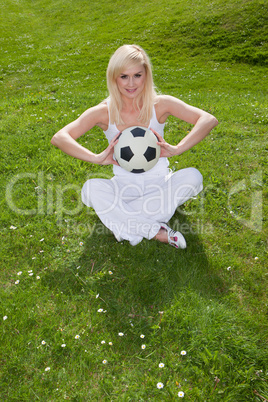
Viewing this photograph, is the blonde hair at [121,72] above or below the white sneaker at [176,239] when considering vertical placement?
above

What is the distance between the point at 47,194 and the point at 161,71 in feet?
45.8

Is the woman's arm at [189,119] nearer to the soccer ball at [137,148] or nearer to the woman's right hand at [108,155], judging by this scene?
the soccer ball at [137,148]

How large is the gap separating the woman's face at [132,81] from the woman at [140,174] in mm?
13

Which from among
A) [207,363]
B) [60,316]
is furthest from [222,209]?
[60,316]

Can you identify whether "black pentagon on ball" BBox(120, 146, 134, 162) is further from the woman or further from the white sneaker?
the white sneaker

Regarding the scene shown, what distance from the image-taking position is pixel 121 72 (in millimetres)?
4016

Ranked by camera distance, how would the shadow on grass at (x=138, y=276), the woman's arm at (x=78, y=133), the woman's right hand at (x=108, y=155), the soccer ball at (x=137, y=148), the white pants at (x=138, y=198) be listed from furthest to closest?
1. the white pants at (x=138, y=198)
2. the woman's arm at (x=78, y=133)
3. the woman's right hand at (x=108, y=155)
4. the soccer ball at (x=137, y=148)
5. the shadow on grass at (x=138, y=276)

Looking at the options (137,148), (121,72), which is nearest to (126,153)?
(137,148)

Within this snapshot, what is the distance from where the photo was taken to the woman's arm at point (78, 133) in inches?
174

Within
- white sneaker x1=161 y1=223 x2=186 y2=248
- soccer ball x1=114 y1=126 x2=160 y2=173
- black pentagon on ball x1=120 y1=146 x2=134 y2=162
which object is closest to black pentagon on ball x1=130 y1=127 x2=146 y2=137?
soccer ball x1=114 y1=126 x2=160 y2=173

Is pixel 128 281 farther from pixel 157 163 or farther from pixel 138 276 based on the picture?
pixel 157 163

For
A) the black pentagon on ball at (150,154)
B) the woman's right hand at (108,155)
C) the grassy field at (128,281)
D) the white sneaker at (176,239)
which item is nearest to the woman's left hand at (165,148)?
the black pentagon on ball at (150,154)

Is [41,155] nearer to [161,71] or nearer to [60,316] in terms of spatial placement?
[60,316]

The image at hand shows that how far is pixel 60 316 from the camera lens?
374 centimetres
